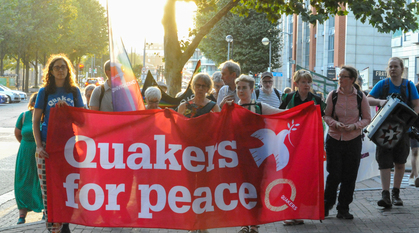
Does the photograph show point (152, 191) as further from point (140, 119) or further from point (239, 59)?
point (239, 59)

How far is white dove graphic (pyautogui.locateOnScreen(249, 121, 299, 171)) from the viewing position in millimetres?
4957

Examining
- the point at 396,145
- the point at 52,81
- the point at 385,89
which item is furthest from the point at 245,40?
the point at 52,81

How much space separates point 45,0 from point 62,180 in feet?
168

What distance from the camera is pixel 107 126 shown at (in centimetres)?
493

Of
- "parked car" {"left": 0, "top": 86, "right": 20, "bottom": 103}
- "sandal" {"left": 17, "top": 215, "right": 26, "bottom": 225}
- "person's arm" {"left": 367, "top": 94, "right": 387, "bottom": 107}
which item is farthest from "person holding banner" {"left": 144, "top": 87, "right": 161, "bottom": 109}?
"parked car" {"left": 0, "top": 86, "right": 20, "bottom": 103}

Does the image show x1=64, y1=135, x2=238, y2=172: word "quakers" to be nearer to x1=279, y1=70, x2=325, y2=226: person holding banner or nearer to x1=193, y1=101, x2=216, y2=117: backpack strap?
x1=193, y1=101, x2=216, y2=117: backpack strap

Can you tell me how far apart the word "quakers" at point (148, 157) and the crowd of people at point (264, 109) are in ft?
1.31

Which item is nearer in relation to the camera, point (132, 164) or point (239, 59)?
point (132, 164)

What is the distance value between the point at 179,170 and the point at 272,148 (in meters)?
0.96

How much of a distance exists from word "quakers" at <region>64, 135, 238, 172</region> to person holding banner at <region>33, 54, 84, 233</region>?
314 millimetres

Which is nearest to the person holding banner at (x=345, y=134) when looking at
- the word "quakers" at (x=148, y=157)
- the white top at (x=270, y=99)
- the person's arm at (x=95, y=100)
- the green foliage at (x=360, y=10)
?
the white top at (x=270, y=99)

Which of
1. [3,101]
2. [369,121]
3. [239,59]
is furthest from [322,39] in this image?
[369,121]

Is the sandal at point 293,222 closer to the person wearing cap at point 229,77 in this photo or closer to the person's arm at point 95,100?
the person wearing cap at point 229,77

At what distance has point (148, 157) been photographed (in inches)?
191
